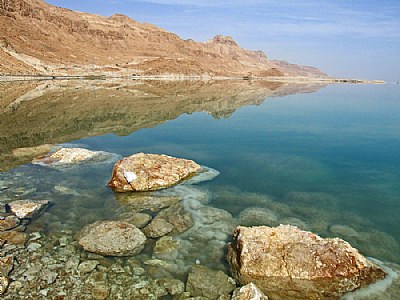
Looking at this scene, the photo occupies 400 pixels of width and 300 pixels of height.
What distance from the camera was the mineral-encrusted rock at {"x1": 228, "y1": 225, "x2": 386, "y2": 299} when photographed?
738 centimetres

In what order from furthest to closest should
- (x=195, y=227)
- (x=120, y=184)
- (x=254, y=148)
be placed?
(x=254, y=148), (x=120, y=184), (x=195, y=227)

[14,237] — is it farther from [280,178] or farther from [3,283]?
[280,178]

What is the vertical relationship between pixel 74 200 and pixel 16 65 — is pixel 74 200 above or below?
below

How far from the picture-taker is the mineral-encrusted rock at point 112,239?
8656 millimetres

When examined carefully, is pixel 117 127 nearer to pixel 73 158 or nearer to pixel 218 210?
pixel 73 158

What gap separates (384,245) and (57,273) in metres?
9.05

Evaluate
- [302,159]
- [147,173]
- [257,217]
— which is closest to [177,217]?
[257,217]

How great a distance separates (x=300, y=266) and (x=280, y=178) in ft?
25.4

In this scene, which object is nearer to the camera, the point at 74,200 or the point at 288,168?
the point at 74,200

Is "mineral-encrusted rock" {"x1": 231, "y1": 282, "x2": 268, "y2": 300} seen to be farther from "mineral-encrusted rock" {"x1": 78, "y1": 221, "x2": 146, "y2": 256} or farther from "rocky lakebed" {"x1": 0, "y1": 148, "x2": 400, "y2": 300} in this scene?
"mineral-encrusted rock" {"x1": 78, "y1": 221, "x2": 146, "y2": 256}

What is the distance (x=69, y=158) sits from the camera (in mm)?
16969

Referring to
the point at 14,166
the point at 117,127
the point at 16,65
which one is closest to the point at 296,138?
the point at 117,127

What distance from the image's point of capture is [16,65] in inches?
3812

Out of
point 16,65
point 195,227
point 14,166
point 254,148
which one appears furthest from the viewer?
point 16,65
